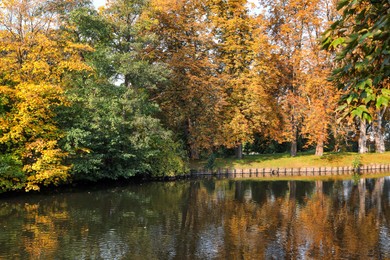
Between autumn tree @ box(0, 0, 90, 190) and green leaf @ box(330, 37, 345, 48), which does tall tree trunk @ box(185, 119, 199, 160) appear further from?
green leaf @ box(330, 37, 345, 48)

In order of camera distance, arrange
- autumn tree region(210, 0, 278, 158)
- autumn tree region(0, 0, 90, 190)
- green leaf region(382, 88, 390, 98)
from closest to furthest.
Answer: green leaf region(382, 88, 390, 98) → autumn tree region(0, 0, 90, 190) → autumn tree region(210, 0, 278, 158)

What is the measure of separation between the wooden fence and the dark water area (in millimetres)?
11693

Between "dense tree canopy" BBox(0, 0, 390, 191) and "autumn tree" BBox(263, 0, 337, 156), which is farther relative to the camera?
"autumn tree" BBox(263, 0, 337, 156)

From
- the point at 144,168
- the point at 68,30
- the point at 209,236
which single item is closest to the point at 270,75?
the point at 144,168

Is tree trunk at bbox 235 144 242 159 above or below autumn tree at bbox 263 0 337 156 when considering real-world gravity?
below

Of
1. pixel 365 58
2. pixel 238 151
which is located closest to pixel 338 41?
pixel 365 58

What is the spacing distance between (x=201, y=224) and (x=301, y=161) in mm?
29402

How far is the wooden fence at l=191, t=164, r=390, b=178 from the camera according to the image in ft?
147

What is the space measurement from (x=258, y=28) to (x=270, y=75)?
5664mm

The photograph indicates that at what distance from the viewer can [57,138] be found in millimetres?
30078

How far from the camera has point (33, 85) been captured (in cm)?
2753

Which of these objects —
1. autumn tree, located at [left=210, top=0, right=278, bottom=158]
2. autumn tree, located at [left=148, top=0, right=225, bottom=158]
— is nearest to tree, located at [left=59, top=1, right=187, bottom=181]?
autumn tree, located at [left=148, top=0, right=225, bottom=158]

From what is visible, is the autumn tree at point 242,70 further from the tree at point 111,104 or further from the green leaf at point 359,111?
the green leaf at point 359,111

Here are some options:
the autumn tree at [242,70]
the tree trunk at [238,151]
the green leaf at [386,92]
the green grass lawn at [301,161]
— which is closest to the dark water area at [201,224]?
the green leaf at [386,92]
